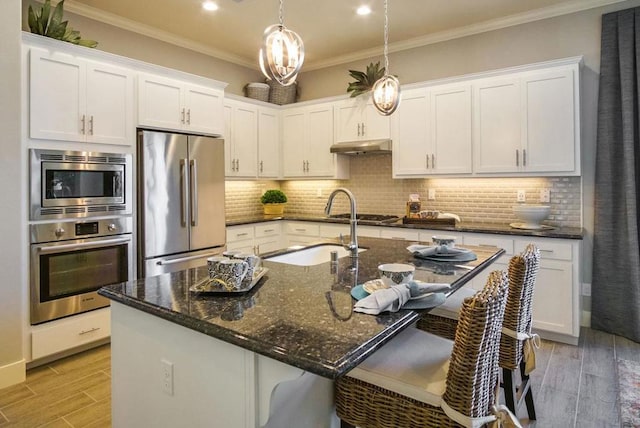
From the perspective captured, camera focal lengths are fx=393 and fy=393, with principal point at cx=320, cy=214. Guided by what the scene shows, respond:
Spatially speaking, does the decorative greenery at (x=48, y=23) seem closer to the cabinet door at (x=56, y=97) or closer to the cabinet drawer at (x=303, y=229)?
the cabinet door at (x=56, y=97)

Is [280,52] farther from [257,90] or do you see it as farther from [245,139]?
[257,90]

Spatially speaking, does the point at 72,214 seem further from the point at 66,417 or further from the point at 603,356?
the point at 603,356

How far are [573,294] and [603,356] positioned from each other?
0.49m

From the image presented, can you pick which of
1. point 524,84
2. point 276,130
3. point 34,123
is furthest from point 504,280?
point 276,130

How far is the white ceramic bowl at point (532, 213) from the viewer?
3.54 metres

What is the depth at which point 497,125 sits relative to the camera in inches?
146

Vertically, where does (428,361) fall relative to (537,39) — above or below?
below

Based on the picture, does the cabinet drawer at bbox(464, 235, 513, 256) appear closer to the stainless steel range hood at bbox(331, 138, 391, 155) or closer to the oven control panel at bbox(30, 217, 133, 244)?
the stainless steel range hood at bbox(331, 138, 391, 155)

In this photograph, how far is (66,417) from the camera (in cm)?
227

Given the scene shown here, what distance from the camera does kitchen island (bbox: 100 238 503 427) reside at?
107 centimetres

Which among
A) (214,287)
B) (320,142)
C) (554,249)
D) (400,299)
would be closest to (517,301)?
(400,299)

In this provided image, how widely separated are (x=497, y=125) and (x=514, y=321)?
2464 millimetres

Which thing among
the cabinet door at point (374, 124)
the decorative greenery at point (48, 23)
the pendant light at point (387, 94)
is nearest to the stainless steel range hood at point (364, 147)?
the cabinet door at point (374, 124)

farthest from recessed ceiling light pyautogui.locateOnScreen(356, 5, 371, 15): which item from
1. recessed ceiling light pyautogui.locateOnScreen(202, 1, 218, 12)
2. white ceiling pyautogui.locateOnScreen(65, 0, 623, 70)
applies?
recessed ceiling light pyautogui.locateOnScreen(202, 1, 218, 12)
